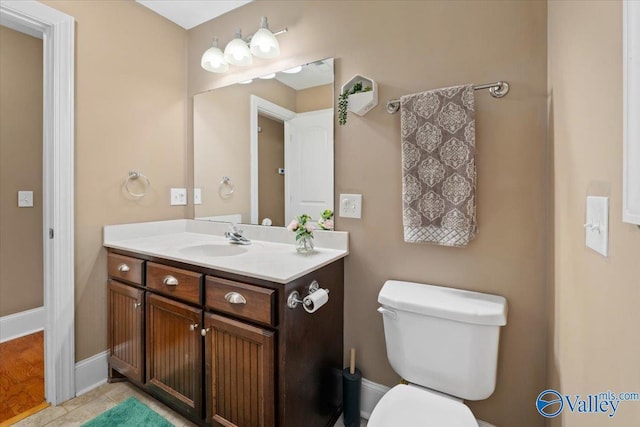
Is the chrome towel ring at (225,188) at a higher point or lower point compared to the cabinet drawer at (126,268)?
higher

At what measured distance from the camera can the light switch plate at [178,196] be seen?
2217 mm

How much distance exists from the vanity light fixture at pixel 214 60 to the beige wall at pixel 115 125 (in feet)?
1.33

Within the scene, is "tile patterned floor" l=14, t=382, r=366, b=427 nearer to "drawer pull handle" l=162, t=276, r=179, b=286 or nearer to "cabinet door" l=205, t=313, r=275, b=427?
"cabinet door" l=205, t=313, r=275, b=427

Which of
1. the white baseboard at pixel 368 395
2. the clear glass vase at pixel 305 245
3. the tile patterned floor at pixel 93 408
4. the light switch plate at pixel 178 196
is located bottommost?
the tile patterned floor at pixel 93 408

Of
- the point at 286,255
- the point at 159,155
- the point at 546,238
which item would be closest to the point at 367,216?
the point at 286,255

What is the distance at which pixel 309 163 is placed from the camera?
1685mm

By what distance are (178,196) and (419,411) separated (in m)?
2.09

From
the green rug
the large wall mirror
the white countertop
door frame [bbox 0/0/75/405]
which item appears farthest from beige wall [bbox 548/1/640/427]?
door frame [bbox 0/0/75/405]

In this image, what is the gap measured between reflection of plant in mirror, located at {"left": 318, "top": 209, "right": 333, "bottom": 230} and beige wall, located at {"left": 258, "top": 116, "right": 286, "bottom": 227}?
12.3 inches

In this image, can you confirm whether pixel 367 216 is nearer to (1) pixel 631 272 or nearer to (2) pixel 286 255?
(2) pixel 286 255

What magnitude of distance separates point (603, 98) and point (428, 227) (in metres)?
0.75
